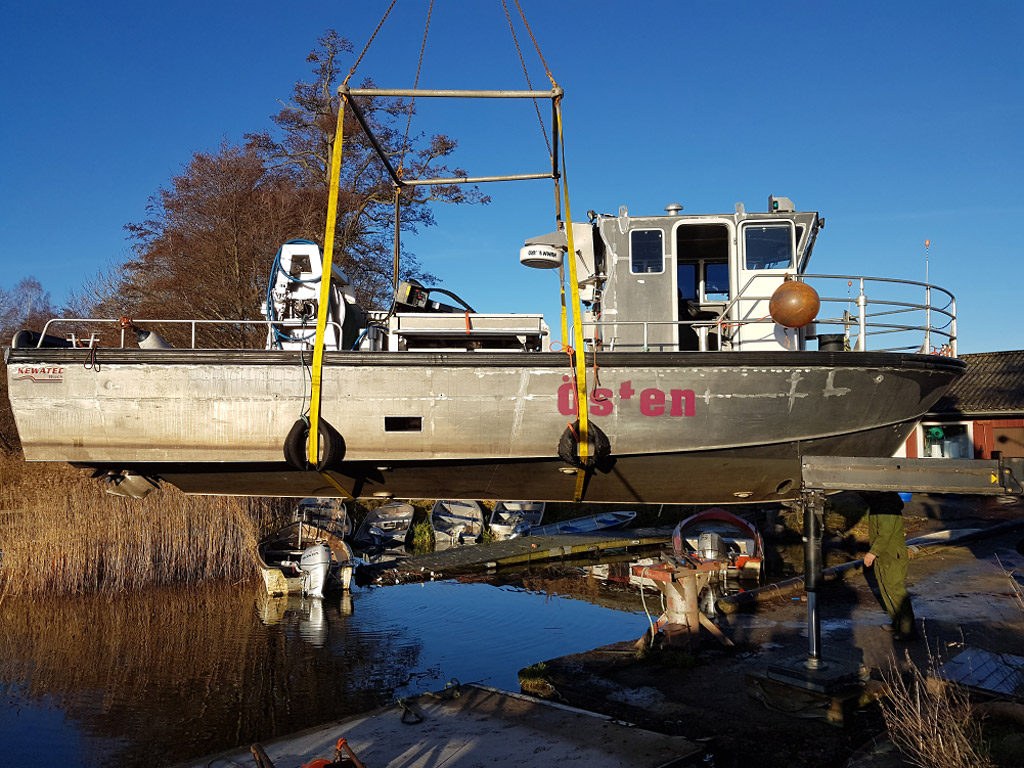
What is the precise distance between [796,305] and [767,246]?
1941 mm

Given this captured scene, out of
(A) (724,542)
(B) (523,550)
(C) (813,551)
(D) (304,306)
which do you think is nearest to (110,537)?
(B) (523,550)

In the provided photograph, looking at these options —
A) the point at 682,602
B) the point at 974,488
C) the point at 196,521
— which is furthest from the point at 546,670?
the point at 196,521

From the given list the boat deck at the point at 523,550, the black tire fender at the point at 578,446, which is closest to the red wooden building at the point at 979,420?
the boat deck at the point at 523,550

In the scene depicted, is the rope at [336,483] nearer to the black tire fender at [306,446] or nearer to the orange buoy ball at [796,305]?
the black tire fender at [306,446]

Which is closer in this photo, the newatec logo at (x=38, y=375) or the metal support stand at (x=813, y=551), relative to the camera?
the metal support stand at (x=813, y=551)

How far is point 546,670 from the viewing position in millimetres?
7648

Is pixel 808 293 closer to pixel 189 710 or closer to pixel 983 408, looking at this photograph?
pixel 189 710

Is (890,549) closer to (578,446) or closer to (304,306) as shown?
(578,446)

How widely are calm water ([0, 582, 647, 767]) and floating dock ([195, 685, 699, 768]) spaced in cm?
306

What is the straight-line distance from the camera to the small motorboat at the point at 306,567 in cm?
1512

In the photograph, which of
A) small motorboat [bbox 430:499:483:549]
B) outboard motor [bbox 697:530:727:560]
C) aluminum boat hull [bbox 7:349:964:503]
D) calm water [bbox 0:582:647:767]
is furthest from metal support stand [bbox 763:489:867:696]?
small motorboat [bbox 430:499:483:549]

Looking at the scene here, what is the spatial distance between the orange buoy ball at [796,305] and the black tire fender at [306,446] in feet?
12.6

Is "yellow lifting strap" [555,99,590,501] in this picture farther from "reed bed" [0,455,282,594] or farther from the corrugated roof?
the corrugated roof

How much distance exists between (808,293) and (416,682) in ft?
24.6
